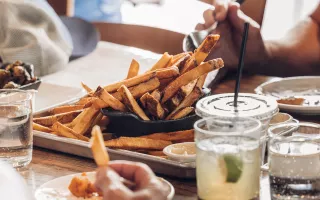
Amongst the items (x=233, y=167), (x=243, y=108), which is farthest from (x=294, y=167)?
(x=243, y=108)

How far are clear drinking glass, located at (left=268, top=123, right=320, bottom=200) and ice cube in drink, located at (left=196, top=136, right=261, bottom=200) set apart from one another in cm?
4

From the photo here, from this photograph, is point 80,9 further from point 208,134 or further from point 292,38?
point 208,134

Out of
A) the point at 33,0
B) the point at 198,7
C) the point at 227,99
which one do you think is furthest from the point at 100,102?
the point at 198,7

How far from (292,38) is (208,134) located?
5.54ft

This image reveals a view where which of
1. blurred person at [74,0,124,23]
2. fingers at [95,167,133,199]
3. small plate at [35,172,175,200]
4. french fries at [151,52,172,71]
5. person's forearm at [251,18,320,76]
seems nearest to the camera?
fingers at [95,167,133,199]

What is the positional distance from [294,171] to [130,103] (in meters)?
0.44

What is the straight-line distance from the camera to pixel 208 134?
115cm

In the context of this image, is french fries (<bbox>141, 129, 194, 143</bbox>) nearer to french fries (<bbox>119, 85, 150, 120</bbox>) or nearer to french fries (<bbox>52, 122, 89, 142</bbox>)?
french fries (<bbox>119, 85, 150, 120</bbox>)

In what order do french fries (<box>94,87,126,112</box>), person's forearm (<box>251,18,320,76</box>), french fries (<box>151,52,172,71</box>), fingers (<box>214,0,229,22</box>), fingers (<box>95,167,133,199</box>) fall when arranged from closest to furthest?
fingers (<box>95,167,133,199</box>) → french fries (<box>94,87,126,112</box>) → french fries (<box>151,52,172,71</box>) → fingers (<box>214,0,229,22</box>) → person's forearm (<box>251,18,320,76</box>)

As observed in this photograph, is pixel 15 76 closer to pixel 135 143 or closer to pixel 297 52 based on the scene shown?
pixel 135 143

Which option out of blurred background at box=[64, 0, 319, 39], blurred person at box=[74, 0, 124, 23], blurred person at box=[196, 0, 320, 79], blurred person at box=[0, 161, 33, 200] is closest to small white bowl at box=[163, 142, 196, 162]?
blurred person at box=[0, 161, 33, 200]

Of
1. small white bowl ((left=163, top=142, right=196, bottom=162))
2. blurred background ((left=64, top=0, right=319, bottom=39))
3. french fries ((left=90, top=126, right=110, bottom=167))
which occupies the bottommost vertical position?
blurred background ((left=64, top=0, right=319, bottom=39))

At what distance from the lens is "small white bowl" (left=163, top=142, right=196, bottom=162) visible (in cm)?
136

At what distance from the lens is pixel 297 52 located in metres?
2.69
